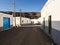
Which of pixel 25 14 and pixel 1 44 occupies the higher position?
pixel 25 14

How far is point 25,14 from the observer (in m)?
116

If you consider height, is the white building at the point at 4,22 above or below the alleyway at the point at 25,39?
above

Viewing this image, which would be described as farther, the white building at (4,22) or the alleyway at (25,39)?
the white building at (4,22)

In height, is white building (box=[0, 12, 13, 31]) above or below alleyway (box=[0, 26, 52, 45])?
above

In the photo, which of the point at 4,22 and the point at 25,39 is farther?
the point at 4,22

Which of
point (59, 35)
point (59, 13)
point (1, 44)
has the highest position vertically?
point (59, 13)

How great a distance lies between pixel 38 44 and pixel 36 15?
Answer: 346 ft

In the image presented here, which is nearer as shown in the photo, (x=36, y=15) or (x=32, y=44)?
(x=32, y=44)

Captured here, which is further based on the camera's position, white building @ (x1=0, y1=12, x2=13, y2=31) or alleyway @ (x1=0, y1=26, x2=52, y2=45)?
white building @ (x1=0, y1=12, x2=13, y2=31)

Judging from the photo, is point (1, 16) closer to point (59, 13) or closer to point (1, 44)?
point (1, 44)

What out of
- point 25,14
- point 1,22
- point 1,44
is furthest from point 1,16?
point 25,14

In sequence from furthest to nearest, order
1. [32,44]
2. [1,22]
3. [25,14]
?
[25,14]
[1,22]
[32,44]

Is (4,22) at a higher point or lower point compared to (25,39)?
higher

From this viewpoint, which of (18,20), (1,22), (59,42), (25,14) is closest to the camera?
(59,42)
